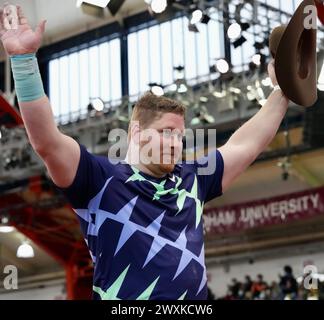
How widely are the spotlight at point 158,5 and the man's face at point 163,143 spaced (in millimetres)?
8070

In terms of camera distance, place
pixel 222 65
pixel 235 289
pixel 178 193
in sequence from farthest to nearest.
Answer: pixel 235 289, pixel 222 65, pixel 178 193

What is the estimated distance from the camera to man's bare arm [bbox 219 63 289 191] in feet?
7.98

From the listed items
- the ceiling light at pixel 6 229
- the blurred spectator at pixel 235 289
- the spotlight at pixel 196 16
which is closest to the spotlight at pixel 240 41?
the spotlight at pixel 196 16

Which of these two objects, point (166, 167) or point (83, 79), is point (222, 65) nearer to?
point (83, 79)

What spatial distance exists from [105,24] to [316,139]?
16.8 feet

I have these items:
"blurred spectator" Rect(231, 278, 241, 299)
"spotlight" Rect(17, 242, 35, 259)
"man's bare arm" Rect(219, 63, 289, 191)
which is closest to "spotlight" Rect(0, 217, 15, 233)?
"spotlight" Rect(17, 242, 35, 259)

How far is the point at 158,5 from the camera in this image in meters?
10.2

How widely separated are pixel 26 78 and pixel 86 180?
0.30m

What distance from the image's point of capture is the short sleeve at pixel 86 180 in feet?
6.82

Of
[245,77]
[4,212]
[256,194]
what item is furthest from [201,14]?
[4,212]

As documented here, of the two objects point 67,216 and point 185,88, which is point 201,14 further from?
point 67,216

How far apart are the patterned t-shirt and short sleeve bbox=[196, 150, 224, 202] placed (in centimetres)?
13

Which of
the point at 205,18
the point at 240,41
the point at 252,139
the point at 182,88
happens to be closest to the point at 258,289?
the point at 182,88

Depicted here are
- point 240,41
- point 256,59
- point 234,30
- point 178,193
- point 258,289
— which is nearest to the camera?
point 178,193
